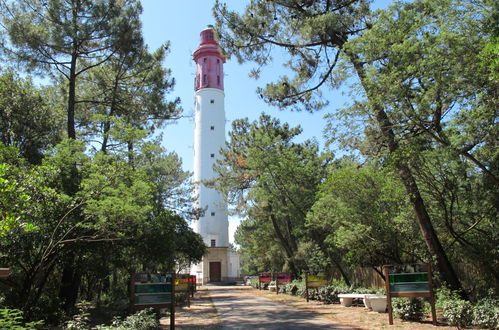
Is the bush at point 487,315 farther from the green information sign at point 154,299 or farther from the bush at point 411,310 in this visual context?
the green information sign at point 154,299

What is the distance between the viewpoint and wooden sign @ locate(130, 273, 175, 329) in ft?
26.1

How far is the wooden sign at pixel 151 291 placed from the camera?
7.94 m

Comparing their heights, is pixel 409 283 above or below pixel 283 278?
above

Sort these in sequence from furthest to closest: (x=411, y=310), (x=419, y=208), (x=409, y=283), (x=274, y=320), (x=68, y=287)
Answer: (x=68, y=287)
(x=274, y=320)
(x=419, y=208)
(x=411, y=310)
(x=409, y=283)

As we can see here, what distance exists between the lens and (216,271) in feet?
129

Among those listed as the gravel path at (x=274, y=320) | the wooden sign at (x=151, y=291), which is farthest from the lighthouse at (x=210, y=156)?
the wooden sign at (x=151, y=291)

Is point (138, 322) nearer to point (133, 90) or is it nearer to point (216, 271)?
point (133, 90)

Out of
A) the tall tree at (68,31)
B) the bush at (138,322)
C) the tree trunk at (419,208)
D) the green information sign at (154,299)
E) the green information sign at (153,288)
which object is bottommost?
the bush at (138,322)

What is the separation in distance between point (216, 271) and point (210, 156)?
11.6 m

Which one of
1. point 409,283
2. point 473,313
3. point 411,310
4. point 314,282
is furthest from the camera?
point 314,282

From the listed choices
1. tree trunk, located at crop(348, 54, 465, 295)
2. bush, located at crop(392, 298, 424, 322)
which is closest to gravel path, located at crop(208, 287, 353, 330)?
bush, located at crop(392, 298, 424, 322)

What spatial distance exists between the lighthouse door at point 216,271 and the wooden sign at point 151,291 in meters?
31.5

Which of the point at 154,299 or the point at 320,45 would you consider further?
the point at 320,45

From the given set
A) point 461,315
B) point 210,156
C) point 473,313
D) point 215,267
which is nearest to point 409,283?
point 461,315
